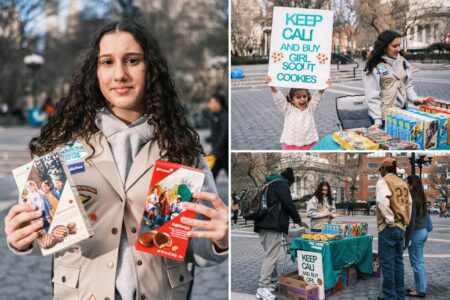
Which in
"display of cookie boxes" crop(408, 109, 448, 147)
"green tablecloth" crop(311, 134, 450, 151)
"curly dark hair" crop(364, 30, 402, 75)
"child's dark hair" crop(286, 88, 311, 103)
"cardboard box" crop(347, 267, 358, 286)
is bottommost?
"cardboard box" crop(347, 267, 358, 286)

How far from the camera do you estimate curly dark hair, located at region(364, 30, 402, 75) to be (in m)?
3.19

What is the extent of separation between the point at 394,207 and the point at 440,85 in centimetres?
74

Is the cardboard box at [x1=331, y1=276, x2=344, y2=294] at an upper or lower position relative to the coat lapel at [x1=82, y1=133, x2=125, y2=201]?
lower

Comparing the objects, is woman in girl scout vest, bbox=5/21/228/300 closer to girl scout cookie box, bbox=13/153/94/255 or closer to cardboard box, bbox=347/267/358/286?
girl scout cookie box, bbox=13/153/94/255

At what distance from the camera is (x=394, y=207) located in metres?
3.27

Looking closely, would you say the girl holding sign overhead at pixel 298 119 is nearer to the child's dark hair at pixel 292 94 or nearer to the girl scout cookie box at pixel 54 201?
the child's dark hair at pixel 292 94

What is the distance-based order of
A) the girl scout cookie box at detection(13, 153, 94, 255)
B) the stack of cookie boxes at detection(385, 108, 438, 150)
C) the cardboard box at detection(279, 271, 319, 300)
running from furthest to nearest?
the cardboard box at detection(279, 271, 319, 300) < the stack of cookie boxes at detection(385, 108, 438, 150) < the girl scout cookie box at detection(13, 153, 94, 255)

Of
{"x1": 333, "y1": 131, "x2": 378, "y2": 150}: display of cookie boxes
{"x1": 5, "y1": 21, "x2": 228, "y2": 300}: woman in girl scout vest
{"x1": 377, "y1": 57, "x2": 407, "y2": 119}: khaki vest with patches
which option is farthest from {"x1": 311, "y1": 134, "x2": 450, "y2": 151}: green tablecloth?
{"x1": 5, "y1": 21, "x2": 228, "y2": 300}: woman in girl scout vest

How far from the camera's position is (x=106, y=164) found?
211 centimetres

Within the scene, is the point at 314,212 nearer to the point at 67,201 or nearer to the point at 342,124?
the point at 342,124

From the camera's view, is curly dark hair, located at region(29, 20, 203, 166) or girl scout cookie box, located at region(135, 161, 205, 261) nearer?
girl scout cookie box, located at region(135, 161, 205, 261)

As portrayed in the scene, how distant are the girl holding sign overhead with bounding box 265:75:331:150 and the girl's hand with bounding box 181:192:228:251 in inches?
49.3

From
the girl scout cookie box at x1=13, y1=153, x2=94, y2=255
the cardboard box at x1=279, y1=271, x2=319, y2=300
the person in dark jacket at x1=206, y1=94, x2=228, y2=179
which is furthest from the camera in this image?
the person in dark jacket at x1=206, y1=94, x2=228, y2=179

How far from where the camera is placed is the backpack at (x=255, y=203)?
3277 mm
